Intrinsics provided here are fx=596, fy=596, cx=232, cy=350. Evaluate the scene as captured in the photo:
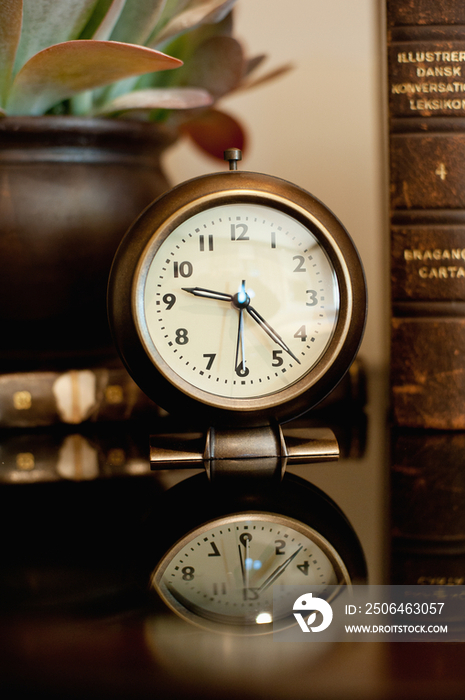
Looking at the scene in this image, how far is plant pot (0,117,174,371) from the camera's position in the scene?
80 cm

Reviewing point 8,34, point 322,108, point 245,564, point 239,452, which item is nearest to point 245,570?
point 245,564

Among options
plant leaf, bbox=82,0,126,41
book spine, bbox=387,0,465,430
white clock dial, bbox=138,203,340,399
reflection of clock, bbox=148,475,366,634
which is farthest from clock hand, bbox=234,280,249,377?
plant leaf, bbox=82,0,126,41

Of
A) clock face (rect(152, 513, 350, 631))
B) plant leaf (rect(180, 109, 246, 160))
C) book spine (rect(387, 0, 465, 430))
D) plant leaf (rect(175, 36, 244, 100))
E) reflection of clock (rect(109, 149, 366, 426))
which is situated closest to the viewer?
clock face (rect(152, 513, 350, 631))

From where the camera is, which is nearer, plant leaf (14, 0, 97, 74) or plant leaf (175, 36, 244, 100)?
plant leaf (14, 0, 97, 74)

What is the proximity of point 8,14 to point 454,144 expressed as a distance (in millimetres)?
563

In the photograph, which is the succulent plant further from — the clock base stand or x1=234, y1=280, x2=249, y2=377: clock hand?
the clock base stand

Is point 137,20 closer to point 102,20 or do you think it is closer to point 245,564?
point 102,20

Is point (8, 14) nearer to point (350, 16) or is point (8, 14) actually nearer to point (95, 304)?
point (95, 304)

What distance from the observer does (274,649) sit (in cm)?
36

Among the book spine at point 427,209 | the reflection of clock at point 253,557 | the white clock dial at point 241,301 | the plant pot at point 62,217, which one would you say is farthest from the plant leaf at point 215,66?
the reflection of clock at point 253,557

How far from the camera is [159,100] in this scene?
0.78 metres

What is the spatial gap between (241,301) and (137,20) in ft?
1.42

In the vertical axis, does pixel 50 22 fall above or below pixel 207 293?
above

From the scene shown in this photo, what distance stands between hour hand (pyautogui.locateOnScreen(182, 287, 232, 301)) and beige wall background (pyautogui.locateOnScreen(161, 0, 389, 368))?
1.78 feet
